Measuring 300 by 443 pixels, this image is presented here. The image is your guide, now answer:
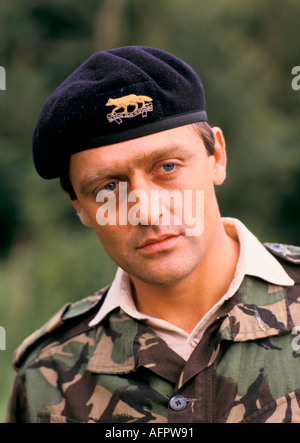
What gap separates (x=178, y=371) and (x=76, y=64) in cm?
739

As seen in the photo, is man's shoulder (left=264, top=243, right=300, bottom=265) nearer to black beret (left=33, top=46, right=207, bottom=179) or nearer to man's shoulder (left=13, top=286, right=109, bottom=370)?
black beret (left=33, top=46, right=207, bottom=179)

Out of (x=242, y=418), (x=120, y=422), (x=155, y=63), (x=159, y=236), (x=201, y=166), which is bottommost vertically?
(x=120, y=422)

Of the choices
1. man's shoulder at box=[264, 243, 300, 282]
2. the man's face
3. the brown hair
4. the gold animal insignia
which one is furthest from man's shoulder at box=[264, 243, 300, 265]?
the gold animal insignia

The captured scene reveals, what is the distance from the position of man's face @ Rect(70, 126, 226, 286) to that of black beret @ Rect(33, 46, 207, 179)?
5cm

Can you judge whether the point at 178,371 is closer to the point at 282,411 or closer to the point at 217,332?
the point at 217,332

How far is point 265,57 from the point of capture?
7.88 metres

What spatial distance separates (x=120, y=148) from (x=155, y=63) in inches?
14.8

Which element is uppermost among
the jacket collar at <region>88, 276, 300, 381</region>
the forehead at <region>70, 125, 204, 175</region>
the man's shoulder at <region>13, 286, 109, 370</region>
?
the forehead at <region>70, 125, 204, 175</region>

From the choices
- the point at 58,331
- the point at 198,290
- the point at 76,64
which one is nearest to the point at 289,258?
the point at 198,290

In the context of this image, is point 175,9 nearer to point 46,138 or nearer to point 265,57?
point 265,57

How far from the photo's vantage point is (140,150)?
6.68 ft

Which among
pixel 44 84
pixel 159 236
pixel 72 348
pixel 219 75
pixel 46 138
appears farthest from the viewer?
pixel 44 84

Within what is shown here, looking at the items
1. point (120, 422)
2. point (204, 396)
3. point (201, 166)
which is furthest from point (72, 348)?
point (201, 166)

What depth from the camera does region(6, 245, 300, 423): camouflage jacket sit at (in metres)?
1.94
